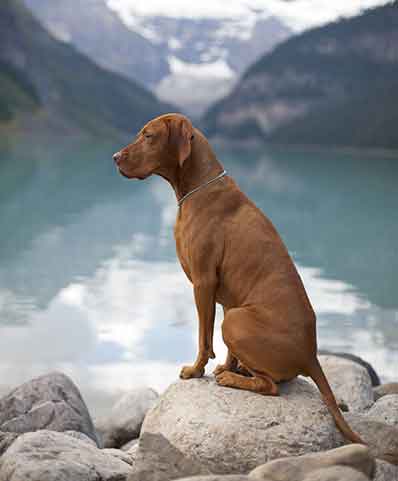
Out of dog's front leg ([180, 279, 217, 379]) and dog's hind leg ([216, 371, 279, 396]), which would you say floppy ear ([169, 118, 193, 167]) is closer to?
dog's front leg ([180, 279, 217, 379])

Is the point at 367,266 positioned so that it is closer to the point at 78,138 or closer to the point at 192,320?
the point at 192,320

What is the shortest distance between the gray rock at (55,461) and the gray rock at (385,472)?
5.74 feet

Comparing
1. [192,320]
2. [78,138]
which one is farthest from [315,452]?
[78,138]

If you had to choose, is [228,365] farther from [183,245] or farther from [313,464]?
[313,464]

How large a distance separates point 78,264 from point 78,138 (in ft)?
456

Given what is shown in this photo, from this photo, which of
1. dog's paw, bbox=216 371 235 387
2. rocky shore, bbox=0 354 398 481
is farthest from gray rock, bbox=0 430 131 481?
dog's paw, bbox=216 371 235 387

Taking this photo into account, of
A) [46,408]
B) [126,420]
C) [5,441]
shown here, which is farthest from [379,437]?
[126,420]

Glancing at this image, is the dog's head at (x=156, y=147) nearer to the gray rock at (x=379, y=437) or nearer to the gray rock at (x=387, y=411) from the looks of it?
the gray rock at (x=379, y=437)

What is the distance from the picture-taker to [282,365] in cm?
497

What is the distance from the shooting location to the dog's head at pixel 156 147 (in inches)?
199

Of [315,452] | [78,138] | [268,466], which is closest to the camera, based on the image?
[268,466]

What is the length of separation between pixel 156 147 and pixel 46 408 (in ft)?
11.9

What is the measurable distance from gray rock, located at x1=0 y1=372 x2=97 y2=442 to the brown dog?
2732 mm

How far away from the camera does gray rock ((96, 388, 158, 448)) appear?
8227mm
